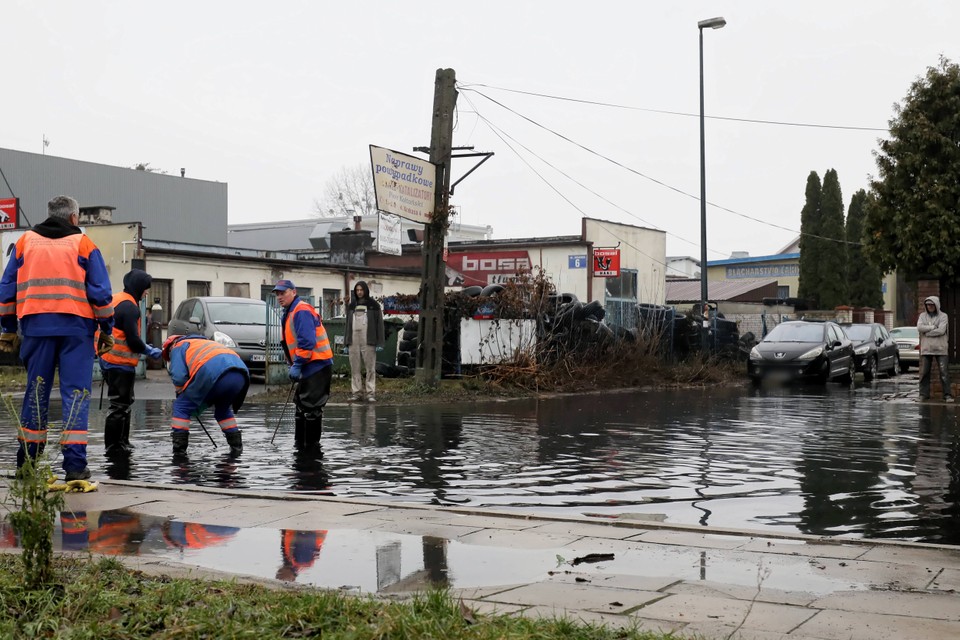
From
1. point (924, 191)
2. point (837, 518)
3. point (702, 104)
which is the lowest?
point (837, 518)

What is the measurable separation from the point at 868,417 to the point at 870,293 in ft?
149

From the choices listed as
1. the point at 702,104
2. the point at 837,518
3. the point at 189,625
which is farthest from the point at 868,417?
the point at 702,104

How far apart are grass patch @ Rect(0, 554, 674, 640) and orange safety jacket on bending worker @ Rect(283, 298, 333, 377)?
7190 mm

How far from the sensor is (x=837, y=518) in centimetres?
795

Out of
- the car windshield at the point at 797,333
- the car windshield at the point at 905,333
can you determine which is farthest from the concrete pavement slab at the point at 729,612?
the car windshield at the point at 905,333

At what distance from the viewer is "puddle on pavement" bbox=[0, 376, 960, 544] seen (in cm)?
837

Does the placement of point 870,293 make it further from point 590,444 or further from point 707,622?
point 707,622

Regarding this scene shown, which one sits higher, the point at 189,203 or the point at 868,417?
the point at 189,203

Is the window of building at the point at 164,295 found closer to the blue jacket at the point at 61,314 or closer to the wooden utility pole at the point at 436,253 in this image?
the wooden utility pole at the point at 436,253

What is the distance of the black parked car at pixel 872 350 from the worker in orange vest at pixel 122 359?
71.7 feet

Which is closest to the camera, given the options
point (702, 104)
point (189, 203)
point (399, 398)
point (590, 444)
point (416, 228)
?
point (590, 444)

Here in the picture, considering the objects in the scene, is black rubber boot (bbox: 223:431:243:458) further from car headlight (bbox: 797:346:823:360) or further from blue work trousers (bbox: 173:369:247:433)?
car headlight (bbox: 797:346:823:360)

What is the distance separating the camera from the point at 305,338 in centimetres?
1219

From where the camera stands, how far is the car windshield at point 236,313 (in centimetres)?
2441
